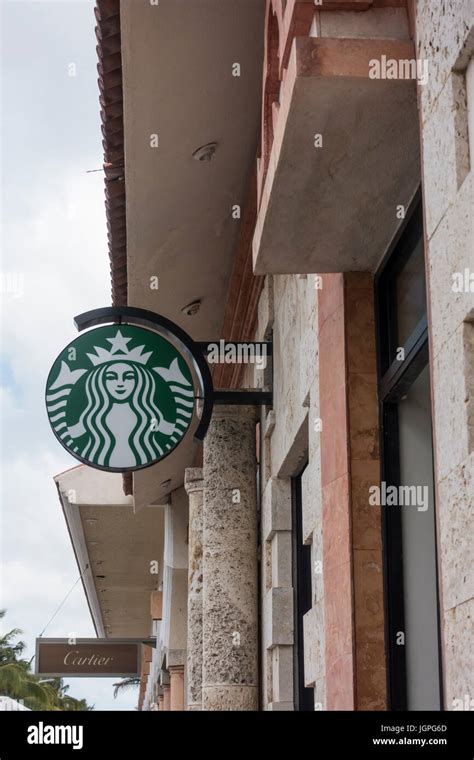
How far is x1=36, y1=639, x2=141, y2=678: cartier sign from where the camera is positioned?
19547 mm

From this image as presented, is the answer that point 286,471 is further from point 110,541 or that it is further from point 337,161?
point 110,541

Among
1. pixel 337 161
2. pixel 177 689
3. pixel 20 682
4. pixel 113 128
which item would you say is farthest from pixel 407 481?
pixel 20 682

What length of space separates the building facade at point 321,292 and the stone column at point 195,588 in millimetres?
1927

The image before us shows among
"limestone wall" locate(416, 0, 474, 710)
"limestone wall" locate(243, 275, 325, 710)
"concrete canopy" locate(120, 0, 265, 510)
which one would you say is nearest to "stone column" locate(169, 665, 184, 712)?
"concrete canopy" locate(120, 0, 265, 510)

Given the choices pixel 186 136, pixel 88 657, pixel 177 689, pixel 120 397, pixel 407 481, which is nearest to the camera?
pixel 407 481

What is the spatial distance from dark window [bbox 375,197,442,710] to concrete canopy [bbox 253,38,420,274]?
216 mm

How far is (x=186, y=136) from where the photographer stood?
348 inches

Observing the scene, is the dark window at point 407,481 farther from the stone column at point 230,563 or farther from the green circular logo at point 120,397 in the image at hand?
the stone column at point 230,563

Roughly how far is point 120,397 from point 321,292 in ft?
7.48

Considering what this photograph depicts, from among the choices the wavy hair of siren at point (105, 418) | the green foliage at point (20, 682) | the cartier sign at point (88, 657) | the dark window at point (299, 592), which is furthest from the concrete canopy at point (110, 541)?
Answer: the green foliage at point (20, 682)

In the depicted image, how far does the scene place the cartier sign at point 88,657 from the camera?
19.5 m

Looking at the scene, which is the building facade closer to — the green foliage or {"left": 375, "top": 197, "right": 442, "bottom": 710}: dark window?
{"left": 375, "top": 197, "right": 442, "bottom": 710}: dark window

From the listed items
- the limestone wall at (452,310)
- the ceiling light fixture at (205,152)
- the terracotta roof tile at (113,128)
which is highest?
the ceiling light fixture at (205,152)

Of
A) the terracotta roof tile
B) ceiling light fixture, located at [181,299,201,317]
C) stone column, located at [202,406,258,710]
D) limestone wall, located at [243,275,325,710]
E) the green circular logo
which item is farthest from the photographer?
ceiling light fixture, located at [181,299,201,317]
